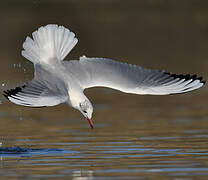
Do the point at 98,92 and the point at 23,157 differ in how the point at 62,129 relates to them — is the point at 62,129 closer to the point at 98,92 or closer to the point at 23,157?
the point at 23,157

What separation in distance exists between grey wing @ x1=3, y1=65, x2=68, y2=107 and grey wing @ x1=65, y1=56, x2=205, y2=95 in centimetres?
54

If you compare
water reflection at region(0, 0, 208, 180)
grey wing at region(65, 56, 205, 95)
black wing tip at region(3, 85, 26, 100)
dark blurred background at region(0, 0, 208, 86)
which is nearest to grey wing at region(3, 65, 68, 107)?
black wing tip at region(3, 85, 26, 100)

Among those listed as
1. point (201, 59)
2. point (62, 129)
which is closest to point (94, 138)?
point (62, 129)

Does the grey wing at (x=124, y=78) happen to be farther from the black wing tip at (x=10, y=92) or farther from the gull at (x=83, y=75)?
the black wing tip at (x=10, y=92)

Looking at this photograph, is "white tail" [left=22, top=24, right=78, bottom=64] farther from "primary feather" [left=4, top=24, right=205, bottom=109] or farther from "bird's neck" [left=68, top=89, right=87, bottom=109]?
"bird's neck" [left=68, top=89, right=87, bottom=109]

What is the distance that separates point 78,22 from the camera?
3253cm

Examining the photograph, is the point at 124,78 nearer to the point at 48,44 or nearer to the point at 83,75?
the point at 83,75

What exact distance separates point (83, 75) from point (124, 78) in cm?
46

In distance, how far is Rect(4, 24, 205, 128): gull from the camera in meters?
10.9

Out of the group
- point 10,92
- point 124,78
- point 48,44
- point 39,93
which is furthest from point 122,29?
point 10,92

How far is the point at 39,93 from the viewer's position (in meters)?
10.2

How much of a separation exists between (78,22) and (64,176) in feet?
76.2

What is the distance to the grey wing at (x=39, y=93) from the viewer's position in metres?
9.84

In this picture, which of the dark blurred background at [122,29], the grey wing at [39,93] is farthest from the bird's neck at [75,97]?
the dark blurred background at [122,29]
